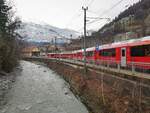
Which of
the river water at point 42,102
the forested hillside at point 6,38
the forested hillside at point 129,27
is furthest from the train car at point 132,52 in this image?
the forested hillside at point 129,27

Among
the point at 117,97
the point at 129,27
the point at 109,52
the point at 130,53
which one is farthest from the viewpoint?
the point at 129,27

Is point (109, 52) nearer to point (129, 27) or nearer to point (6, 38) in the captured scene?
point (6, 38)

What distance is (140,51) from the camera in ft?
76.4

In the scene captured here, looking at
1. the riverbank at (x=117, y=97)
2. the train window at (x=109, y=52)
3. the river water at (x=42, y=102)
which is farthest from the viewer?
the train window at (x=109, y=52)

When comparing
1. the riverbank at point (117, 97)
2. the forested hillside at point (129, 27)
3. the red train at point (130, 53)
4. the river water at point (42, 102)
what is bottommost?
the river water at point (42, 102)

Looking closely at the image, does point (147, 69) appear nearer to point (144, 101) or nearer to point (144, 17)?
point (144, 101)

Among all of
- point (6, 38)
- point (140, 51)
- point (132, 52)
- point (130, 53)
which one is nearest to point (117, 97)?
point (140, 51)

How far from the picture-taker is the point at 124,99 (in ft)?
50.4

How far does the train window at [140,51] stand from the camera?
2192 cm

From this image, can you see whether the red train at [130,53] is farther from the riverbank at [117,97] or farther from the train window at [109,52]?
the riverbank at [117,97]

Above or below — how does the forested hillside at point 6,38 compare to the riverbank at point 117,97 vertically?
above

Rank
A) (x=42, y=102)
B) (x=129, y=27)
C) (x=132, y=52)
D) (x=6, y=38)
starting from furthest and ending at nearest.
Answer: (x=129, y=27) < (x=6, y=38) < (x=132, y=52) < (x=42, y=102)

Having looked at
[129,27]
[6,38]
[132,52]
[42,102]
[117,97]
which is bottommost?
[42,102]

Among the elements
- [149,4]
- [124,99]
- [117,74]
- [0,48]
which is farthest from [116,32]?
[124,99]
